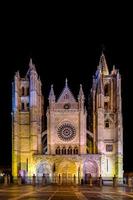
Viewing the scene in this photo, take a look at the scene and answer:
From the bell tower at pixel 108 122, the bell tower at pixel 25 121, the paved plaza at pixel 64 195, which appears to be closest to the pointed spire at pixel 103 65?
the bell tower at pixel 108 122

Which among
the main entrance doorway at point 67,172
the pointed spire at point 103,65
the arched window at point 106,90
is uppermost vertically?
the pointed spire at point 103,65

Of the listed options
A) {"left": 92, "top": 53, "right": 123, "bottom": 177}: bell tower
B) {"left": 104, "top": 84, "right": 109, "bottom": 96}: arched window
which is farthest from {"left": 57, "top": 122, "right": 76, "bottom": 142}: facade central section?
{"left": 104, "top": 84, "right": 109, "bottom": 96}: arched window

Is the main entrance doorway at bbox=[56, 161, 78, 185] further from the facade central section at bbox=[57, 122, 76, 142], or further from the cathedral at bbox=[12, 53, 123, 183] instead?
the facade central section at bbox=[57, 122, 76, 142]

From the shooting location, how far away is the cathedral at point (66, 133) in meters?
86.4

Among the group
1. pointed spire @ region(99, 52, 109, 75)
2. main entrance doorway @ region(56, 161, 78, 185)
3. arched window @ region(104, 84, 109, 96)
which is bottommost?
main entrance doorway @ region(56, 161, 78, 185)

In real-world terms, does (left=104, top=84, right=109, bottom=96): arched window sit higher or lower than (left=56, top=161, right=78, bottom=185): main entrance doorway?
higher

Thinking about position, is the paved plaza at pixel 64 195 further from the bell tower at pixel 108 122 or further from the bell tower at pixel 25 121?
the bell tower at pixel 108 122

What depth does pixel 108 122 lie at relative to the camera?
90.5 meters

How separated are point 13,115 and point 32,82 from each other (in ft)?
22.6

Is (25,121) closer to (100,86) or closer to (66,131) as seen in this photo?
(66,131)

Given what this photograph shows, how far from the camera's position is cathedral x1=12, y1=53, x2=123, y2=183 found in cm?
8638

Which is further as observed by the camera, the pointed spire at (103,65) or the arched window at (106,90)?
the pointed spire at (103,65)

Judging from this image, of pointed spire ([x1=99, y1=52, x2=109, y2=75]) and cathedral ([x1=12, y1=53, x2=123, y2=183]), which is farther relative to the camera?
pointed spire ([x1=99, y1=52, x2=109, y2=75])

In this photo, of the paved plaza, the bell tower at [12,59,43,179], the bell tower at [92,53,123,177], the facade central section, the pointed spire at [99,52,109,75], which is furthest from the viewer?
the pointed spire at [99,52,109,75]
